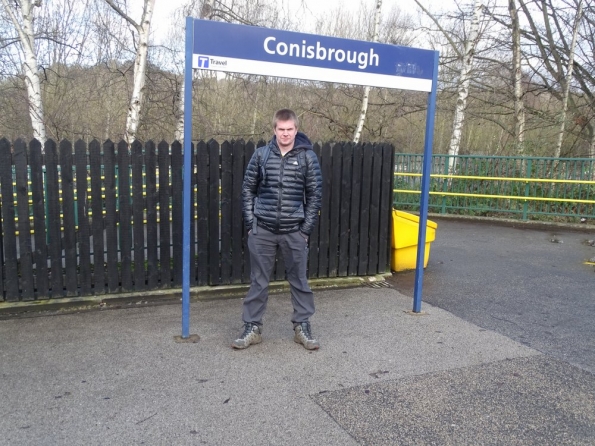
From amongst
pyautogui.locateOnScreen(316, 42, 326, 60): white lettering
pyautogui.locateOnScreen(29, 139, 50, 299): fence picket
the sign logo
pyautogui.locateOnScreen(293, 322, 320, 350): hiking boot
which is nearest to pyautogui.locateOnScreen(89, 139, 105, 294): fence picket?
pyautogui.locateOnScreen(29, 139, 50, 299): fence picket

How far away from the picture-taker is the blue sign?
404cm

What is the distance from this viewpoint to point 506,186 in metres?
12.5

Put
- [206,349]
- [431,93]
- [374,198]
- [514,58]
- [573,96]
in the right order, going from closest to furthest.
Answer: [206,349], [431,93], [374,198], [514,58], [573,96]

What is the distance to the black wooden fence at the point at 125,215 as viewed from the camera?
16.2ft

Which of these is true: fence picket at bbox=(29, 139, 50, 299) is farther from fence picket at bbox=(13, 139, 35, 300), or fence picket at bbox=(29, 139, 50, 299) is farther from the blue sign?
the blue sign

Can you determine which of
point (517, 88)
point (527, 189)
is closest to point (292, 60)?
point (527, 189)

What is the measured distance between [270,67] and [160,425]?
2.85m

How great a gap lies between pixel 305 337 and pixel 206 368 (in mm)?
893

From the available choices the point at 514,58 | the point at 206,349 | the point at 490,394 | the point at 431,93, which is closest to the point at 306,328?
the point at 206,349

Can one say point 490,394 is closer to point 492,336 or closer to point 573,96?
point 492,336

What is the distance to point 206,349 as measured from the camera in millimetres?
4160

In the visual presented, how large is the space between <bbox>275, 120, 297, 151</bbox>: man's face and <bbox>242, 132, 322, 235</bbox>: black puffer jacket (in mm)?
82

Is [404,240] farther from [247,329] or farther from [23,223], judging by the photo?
[23,223]

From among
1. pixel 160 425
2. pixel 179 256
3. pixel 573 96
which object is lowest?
pixel 160 425
